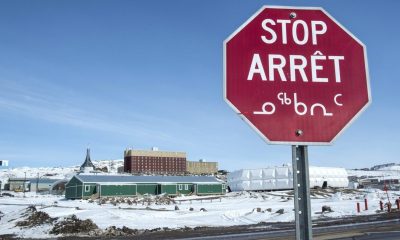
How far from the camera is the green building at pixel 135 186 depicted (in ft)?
224

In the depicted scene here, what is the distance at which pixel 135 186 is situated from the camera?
71562 millimetres

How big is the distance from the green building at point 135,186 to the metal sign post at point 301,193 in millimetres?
67761

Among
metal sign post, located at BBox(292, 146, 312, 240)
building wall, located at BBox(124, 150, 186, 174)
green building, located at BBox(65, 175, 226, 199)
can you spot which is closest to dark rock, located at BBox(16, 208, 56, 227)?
metal sign post, located at BBox(292, 146, 312, 240)

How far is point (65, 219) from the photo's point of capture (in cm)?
2894

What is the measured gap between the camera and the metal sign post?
2758 mm

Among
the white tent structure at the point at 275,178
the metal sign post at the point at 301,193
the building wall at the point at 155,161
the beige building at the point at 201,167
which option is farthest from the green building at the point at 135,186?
the beige building at the point at 201,167

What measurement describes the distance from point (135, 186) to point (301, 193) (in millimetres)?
70570

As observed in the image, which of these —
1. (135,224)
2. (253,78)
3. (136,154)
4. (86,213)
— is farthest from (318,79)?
(136,154)

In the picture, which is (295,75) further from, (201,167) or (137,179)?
(201,167)

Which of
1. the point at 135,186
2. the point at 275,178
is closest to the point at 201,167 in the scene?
the point at 275,178

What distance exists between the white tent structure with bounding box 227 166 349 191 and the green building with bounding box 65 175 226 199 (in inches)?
431

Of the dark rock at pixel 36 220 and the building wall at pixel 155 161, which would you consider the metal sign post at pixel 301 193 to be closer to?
the dark rock at pixel 36 220

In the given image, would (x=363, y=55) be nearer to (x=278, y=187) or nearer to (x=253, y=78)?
(x=253, y=78)

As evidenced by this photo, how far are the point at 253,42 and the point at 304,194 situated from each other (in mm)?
1102
